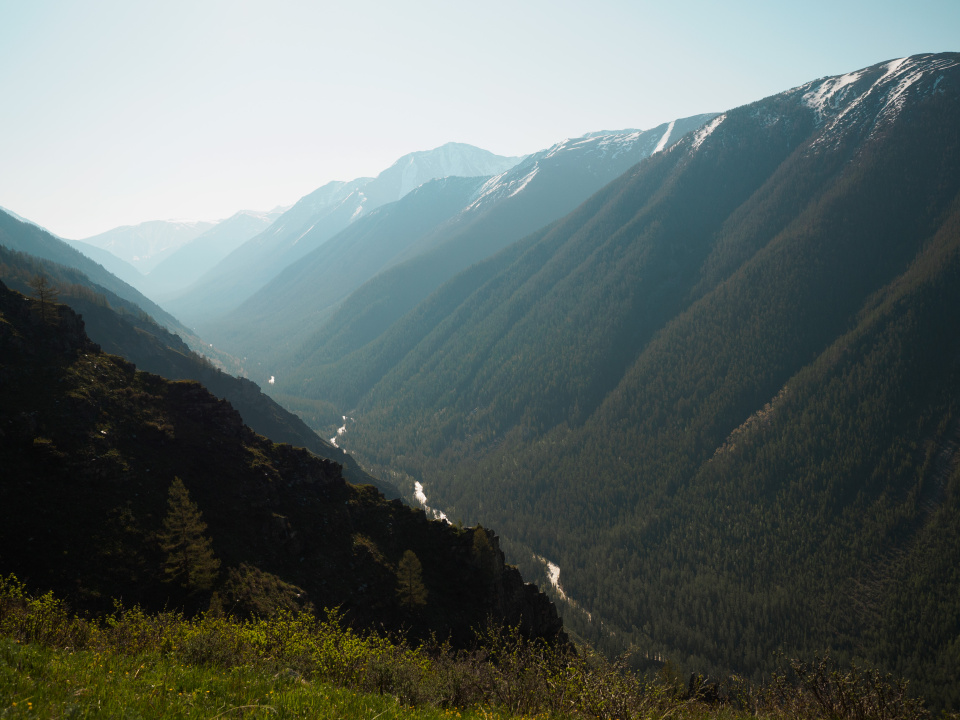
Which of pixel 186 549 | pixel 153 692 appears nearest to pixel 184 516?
pixel 186 549

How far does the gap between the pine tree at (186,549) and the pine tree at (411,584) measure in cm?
1639

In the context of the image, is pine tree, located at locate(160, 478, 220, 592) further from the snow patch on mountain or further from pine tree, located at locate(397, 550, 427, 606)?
the snow patch on mountain

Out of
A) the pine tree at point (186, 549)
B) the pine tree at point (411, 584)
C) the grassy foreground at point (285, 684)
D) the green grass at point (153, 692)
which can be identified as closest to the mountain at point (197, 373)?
the pine tree at point (411, 584)

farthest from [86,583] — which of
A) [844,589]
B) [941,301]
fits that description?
[941,301]

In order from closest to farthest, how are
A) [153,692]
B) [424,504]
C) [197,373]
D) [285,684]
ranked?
[153,692], [285,684], [197,373], [424,504]

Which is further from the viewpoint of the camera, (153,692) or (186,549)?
(186,549)

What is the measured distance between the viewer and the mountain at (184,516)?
33812mm

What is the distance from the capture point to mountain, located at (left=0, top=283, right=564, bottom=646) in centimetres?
3381

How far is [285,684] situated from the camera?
1720cm

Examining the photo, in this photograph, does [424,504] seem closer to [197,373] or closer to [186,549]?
[197,373]

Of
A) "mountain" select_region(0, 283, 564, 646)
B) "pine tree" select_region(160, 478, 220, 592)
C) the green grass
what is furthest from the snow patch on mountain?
the green grass

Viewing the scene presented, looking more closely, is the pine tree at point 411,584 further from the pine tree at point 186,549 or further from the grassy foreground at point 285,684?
the pine tree at point 186,549

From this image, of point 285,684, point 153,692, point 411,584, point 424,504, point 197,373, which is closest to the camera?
point 153,692

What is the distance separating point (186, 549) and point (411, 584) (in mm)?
19697
